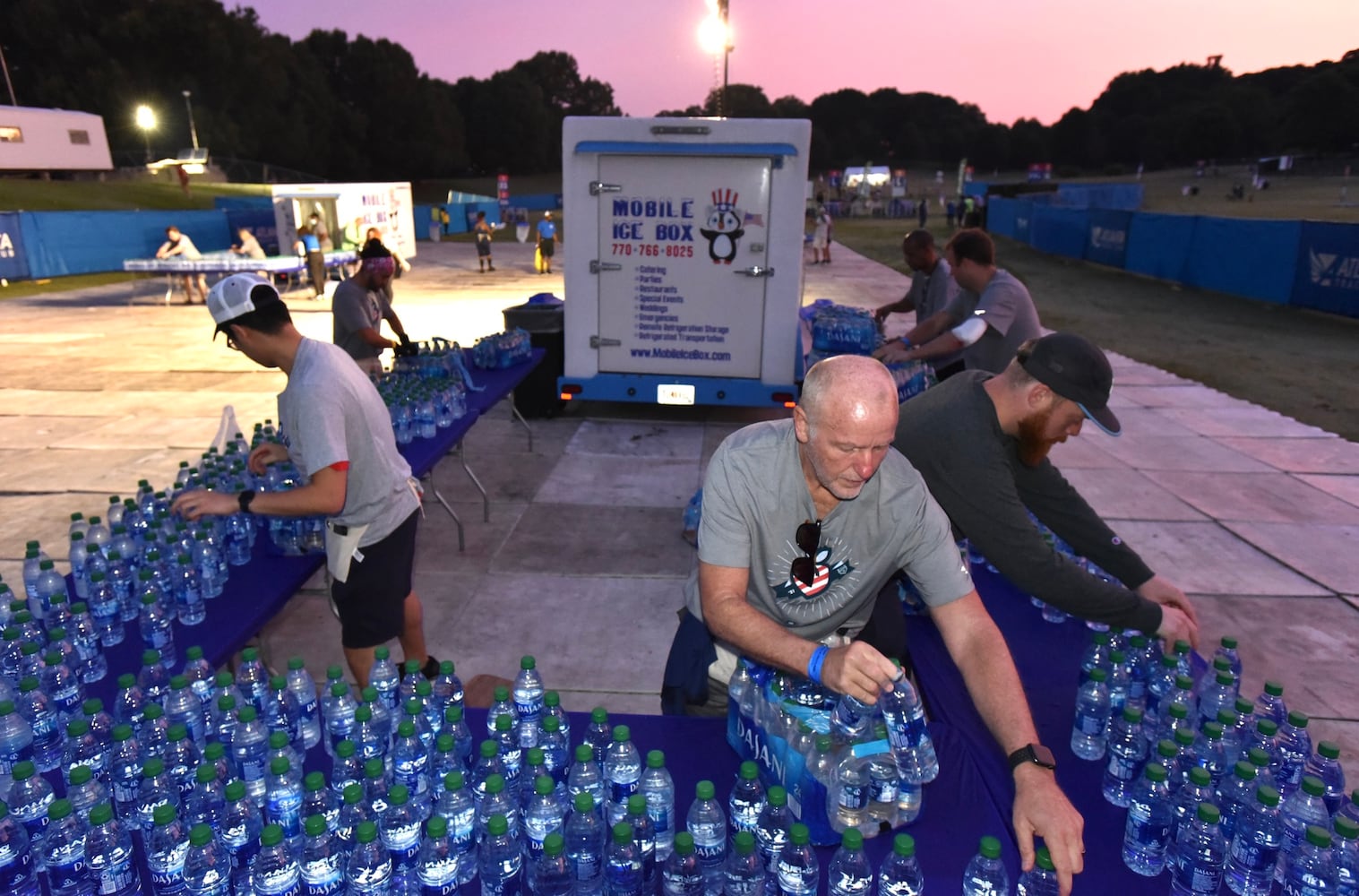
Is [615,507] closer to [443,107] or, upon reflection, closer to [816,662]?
[816,662]

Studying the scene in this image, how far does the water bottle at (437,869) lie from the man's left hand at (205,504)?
232 centimetres

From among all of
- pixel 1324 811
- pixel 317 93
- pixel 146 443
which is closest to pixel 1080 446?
pixel 1324 811

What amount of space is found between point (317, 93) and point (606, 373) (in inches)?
3017

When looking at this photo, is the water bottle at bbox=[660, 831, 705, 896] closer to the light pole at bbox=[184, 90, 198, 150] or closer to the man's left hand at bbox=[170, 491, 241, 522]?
the man's left hand at bbox=[170, 491, 241, 522]

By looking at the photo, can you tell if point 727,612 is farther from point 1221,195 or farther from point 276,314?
point 1221,195

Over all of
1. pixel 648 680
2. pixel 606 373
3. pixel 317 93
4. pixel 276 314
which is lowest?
pixel 648 680

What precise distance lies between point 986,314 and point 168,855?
6.36 metres

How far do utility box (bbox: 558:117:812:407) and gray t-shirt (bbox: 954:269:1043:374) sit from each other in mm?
2627

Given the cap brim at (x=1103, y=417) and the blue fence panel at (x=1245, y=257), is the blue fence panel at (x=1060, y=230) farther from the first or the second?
the cap brim at (x=1103, y=417)

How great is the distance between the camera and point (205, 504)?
385 centimetres

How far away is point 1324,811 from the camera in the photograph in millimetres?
2365

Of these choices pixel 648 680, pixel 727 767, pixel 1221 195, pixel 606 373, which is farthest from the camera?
pixel 1221 195

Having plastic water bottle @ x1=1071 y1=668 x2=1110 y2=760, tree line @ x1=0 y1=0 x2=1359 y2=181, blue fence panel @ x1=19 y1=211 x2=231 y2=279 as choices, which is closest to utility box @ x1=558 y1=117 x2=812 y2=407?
plastic water bottle @ x1=1071 y1=668 x2=1110 y2=760

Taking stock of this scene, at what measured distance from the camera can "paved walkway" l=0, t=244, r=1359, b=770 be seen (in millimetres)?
5785
